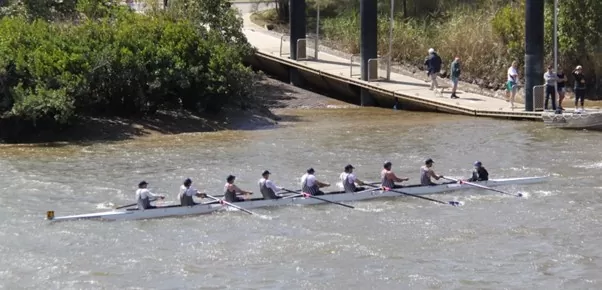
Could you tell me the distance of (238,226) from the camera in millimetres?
24391

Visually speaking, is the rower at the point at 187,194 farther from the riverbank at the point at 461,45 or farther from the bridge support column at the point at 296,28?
the bridge support column at the point at 296,28

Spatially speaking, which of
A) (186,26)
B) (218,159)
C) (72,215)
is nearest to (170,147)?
(218,159)

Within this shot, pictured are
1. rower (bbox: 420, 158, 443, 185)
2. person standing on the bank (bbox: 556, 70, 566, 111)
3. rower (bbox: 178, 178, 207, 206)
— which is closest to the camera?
rower (bbox: 178, 178, 207, 206)

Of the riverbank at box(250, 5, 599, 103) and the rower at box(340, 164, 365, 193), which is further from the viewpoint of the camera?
the riverbank at box(250, 5, 599, 103)

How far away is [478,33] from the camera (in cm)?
4528

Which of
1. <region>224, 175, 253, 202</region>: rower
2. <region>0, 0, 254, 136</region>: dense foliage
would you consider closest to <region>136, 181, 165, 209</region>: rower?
<region>224, 175, 253, 202</region>: rower

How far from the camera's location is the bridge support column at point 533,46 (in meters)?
37.0

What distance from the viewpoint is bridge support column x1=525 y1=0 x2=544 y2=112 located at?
37.0 metres

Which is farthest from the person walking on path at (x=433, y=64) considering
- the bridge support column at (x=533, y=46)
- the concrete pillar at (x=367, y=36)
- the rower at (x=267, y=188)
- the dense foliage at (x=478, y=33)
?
the rower at (x=267, y=188)

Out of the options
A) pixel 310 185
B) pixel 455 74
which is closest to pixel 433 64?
pixel 455 74

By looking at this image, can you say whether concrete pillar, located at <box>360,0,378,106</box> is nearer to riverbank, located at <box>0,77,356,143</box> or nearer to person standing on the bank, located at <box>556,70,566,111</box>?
riverbank, located at <box>0,77,356,143</box>

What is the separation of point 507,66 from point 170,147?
16.5 m

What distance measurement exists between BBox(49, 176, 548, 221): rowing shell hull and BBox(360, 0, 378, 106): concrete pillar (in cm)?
1528

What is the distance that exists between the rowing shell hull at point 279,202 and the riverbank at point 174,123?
1042 cm
